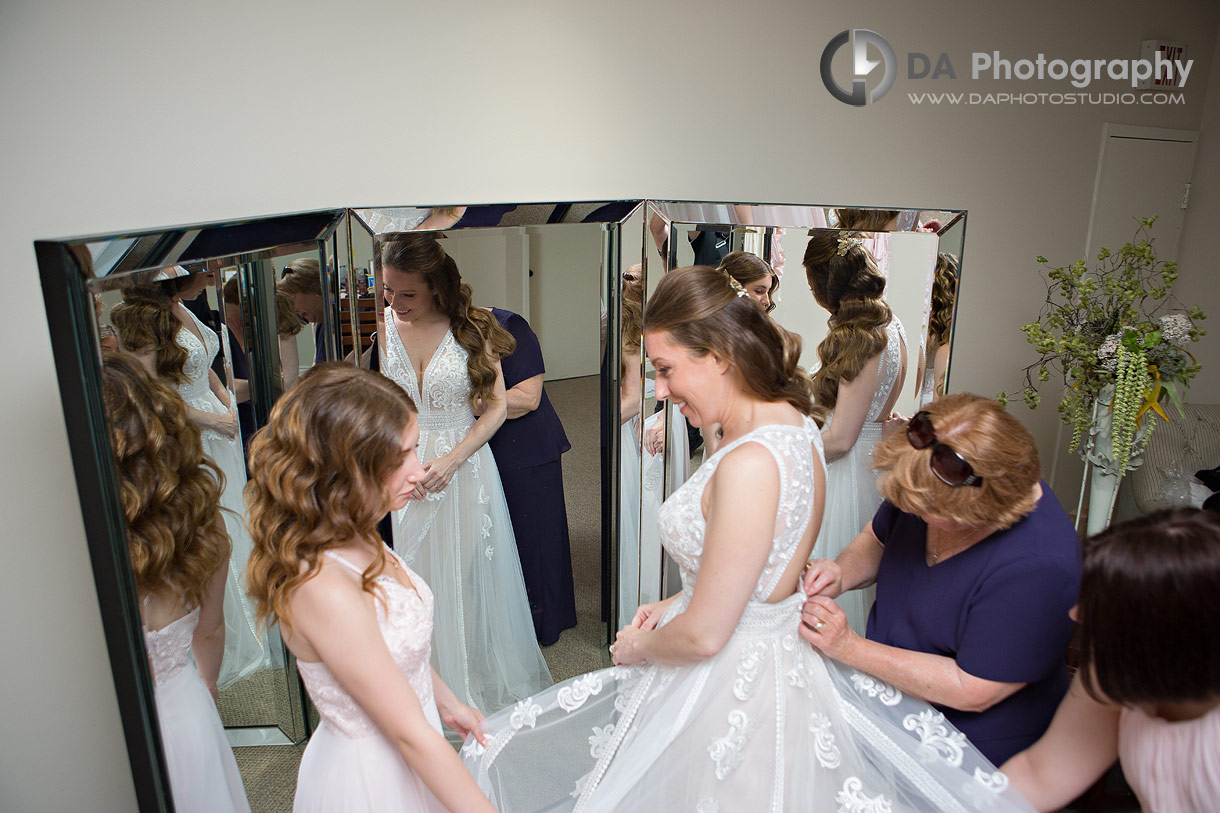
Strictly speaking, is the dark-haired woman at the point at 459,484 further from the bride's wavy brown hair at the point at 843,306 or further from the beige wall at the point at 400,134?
the bride's wavy brown hair at the point at 843,306

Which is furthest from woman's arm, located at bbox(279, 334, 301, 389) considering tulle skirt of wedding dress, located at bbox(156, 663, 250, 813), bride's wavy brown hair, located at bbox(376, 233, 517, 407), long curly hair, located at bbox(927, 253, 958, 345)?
long curly hair, located at bbox(927, 253, 958, 345)

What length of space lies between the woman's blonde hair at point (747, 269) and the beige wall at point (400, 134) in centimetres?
64

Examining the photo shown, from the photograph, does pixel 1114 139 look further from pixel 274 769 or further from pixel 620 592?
pixel 274 769

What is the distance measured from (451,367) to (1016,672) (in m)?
1.55

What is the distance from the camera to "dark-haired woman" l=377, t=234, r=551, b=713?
2248 millimetres

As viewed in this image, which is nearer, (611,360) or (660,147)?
(611,360)

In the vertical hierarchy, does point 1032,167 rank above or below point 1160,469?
above

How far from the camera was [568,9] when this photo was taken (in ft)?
8.80

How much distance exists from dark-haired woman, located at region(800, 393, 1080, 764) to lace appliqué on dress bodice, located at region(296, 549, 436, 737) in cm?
81

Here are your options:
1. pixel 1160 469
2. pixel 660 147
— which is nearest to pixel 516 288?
pixel 660 147

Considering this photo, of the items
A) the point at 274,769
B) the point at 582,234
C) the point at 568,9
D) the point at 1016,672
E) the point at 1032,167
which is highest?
the point at 568,9

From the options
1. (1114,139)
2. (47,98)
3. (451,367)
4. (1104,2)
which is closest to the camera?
(47,98)

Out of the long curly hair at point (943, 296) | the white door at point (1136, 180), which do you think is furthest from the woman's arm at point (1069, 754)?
the white door at point (1136, 180)

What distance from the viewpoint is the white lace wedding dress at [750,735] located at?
5.31ft
